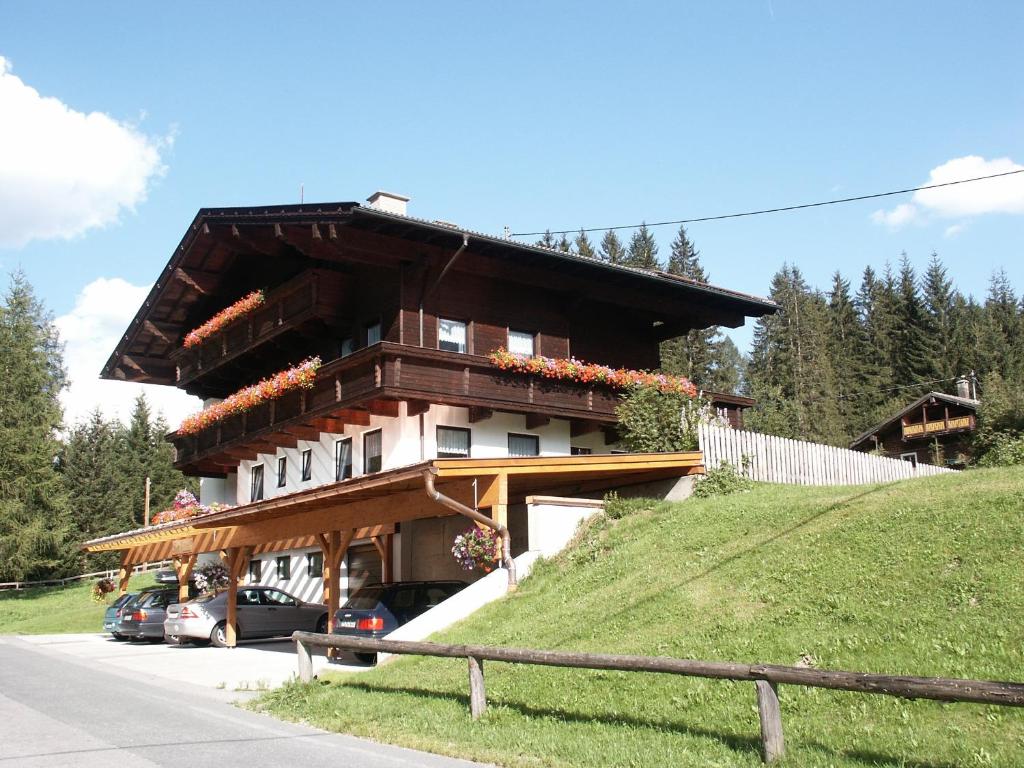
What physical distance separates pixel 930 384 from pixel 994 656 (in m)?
59.6

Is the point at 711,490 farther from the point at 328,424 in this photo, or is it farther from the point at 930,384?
the point at 930,384

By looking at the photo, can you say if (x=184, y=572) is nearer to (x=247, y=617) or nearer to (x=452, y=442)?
(x=247, y=617)

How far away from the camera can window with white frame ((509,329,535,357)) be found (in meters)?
24.8

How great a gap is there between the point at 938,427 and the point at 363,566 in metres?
34.6

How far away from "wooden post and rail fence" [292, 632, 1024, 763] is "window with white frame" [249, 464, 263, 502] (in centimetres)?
2145

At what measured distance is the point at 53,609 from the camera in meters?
41.5

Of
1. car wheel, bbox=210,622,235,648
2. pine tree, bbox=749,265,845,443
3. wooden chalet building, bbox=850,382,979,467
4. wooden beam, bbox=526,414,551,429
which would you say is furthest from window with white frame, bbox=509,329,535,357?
pine tree, bbox=749,265,845,443

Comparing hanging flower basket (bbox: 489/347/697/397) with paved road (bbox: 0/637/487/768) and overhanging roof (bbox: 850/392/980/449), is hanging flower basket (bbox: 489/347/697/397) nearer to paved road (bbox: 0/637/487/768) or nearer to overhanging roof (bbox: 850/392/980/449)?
paved road (bbox: 0/637/487/768)

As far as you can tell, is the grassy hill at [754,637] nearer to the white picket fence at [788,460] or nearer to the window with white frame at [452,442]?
the white picket fence at [788,460]

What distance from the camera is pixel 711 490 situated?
723 inches

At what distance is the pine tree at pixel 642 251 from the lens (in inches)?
2783

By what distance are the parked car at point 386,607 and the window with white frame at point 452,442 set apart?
6.05 meters

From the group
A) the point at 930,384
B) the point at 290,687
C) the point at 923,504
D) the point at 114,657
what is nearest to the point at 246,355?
the point at 114,657

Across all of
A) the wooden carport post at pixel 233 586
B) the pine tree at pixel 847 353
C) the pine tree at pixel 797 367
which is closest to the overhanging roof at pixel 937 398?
the pine tree at pixel 797 367
